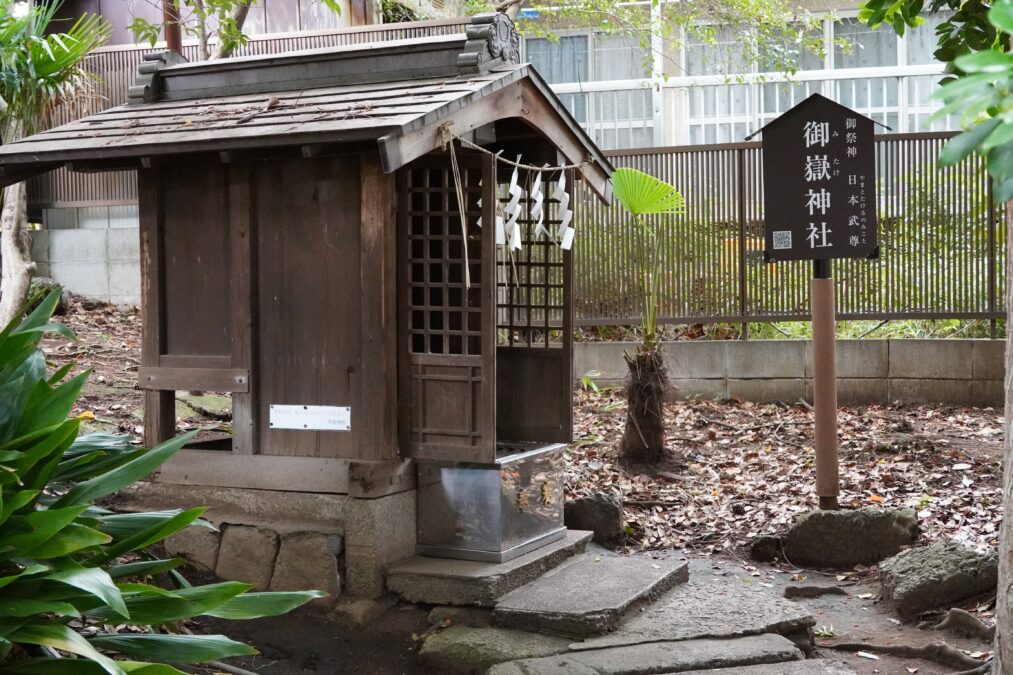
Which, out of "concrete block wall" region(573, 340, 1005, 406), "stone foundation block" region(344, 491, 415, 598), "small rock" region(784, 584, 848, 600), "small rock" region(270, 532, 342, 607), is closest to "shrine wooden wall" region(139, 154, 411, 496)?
"stone foundation block" region(344, 491, 415, 598)

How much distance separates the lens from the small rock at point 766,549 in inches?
317

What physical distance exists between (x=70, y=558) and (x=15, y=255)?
8.32m

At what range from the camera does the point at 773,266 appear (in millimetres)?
12461

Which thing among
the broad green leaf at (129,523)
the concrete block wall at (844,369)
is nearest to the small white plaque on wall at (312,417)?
the broad green leaf at (129,523)

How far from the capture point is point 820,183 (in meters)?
8.43

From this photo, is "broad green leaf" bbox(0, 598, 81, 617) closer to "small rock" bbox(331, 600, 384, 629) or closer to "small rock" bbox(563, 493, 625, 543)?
"small rock" bbox(331, 600, 384, 629)

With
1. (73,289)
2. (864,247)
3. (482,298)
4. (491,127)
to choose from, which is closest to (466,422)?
(482,298)

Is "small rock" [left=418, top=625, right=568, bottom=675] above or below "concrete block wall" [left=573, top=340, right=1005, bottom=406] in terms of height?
A: below

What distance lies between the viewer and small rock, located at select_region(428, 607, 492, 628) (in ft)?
20.4

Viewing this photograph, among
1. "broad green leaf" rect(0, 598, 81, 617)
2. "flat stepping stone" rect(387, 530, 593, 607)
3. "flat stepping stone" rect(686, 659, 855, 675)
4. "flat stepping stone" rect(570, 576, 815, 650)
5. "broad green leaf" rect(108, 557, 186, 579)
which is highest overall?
"broad green leaf" rect(0, 598, 81, 617)

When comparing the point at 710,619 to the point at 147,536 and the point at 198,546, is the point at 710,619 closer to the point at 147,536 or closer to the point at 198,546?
the point at 198,546

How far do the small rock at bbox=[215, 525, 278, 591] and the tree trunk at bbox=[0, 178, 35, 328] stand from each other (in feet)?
17.6

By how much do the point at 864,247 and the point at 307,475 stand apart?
4.76m

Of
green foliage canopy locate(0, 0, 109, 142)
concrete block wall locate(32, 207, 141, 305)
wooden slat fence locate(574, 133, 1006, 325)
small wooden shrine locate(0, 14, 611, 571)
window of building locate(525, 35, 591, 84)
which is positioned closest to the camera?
small wooden shrine locate(0, 14, 611, 571)
